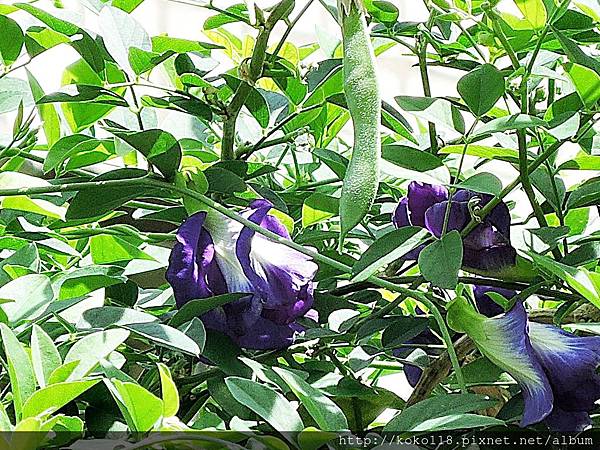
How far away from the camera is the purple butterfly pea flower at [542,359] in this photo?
271 mm

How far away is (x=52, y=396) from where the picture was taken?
0.19 meters

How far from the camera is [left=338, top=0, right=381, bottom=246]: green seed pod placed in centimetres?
22

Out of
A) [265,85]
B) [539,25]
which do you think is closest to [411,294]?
[539,25]

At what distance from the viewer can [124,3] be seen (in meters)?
0.40

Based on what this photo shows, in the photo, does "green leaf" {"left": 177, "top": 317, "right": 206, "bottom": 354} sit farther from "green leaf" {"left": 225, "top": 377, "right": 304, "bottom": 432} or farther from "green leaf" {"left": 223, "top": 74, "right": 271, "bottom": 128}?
"green leaf" {"left": 223, "top": 74, "right": 271, "bottom": 128}

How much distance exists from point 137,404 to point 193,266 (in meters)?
0.11

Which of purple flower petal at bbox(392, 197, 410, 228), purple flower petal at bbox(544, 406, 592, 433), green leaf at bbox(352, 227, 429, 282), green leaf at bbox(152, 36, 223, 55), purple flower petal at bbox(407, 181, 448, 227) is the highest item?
green leaf at bbox(152, 36, 223, 55)

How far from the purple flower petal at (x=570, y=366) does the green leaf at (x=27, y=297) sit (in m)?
0.16

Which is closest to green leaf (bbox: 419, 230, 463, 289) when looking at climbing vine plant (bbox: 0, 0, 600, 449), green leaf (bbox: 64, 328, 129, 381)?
Answer: climbing vine plant (bbox: 0, 0, 600, 449)

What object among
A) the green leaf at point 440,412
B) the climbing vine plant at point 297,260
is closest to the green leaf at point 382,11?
the climbing vine plant at point 297,260

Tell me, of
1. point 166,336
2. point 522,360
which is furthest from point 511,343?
point 166,336

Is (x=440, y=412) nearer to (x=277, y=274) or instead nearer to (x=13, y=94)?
(x=277, y=274)

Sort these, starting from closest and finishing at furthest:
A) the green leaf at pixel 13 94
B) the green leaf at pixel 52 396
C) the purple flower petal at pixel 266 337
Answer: the green leaf at pixel 52 396 → the purple flower petal at pixel 266 337 → the green leaf at pixel 13 94

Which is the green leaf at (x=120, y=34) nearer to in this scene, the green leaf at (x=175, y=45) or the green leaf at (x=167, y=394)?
the green leaf at (x=175, y=45)
